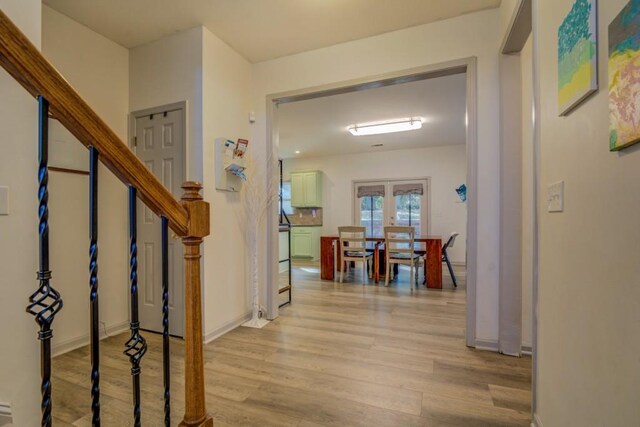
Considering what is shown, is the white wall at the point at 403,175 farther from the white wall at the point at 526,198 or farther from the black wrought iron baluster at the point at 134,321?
the black wrought iron baluster at the point at 134,321

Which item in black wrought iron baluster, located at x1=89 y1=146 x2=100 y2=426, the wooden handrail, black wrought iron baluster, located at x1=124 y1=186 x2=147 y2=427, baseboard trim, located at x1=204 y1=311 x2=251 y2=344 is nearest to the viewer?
the wooden handrail

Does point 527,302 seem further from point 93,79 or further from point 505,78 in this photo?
point 93,79

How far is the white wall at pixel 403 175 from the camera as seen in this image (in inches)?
255

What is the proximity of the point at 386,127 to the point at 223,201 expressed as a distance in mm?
3349

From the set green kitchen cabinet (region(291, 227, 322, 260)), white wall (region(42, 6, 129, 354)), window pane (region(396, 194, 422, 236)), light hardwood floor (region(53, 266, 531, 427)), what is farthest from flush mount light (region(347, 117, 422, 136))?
white wall (region(42, 6, 129, 354))

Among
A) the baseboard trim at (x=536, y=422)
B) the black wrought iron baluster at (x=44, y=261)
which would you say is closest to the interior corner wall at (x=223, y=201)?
the black wrought iron baluster at (x=44, y=261)

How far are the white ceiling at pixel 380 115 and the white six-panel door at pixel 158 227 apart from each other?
1.86 meters

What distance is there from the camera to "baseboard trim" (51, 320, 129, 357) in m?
2.30

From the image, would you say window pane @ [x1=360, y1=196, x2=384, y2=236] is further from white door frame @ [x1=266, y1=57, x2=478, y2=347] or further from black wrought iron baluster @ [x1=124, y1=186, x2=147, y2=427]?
black wrought iron baluster @ [x1=124, y1=186, x2=147, y2=427]

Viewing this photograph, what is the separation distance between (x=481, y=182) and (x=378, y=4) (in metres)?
1.64

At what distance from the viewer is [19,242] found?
1.33m

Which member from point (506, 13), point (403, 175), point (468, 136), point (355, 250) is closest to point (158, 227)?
point (468, 136)

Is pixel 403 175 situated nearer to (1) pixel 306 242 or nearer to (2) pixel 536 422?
(1) pixel 306 242

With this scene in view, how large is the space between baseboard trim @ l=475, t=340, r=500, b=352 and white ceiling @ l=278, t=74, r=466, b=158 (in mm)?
2761
